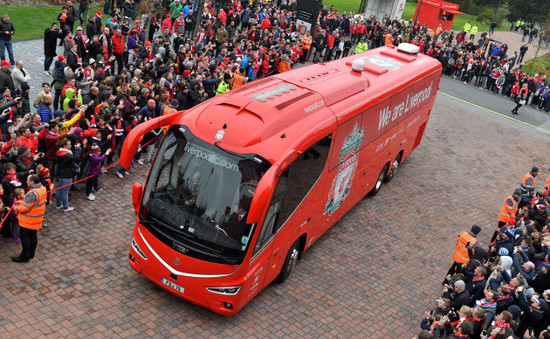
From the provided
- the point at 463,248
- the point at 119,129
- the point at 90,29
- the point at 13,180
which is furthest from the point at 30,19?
the point at 463,248

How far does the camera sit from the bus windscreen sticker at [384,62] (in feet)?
54.0

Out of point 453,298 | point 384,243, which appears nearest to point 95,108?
point 384,243

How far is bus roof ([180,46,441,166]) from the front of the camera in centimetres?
1001

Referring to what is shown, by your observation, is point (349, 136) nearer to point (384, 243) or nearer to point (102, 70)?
point (384, 243)

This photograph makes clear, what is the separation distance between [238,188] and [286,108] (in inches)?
90.6

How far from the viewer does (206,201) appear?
954 centimetres

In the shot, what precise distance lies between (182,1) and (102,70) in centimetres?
1487

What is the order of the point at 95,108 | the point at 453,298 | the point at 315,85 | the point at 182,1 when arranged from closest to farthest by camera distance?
the point at 453,298 < the point at 315,85 < the point at 95,108 < the point at 182,1

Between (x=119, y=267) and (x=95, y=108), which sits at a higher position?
(x=95, y=108)

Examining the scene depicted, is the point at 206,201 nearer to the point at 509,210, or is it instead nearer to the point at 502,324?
the point at 502,324

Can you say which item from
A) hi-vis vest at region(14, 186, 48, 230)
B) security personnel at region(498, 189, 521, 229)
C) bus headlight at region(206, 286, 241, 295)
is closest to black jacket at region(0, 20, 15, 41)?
hi-vis vest at region(14, 186, 48, 230)

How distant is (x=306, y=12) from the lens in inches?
1222

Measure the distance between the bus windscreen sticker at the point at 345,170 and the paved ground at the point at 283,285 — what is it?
118 centimetres

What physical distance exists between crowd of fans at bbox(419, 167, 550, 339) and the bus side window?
3148mm
